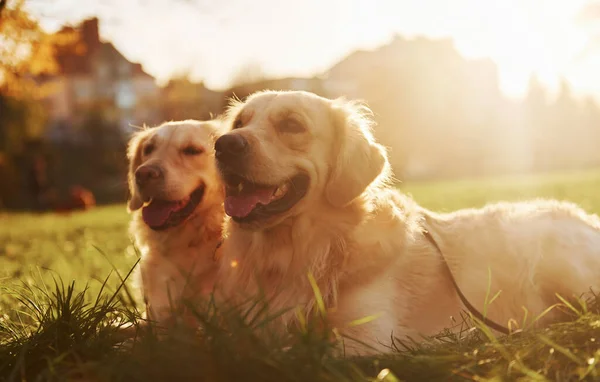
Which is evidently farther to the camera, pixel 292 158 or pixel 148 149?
pixel 148 149

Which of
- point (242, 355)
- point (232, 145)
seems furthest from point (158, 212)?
point (242, 355)

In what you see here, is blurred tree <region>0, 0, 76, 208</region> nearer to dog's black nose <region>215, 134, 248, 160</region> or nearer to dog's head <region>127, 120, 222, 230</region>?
dog's head <region>127, 120, 222, 230</region>

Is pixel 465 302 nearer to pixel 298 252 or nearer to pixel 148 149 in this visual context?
pixel 298 252

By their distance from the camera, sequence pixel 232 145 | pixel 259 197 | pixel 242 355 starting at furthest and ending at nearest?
pixel 259 197, pixel 232 145, pixel 242 355

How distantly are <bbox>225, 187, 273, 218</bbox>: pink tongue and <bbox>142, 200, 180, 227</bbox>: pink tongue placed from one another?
3.84 ft

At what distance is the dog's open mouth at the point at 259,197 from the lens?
3.22m

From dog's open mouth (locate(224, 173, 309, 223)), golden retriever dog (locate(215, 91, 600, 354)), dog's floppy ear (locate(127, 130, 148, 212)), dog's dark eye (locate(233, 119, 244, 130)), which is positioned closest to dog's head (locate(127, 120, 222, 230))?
dog's floppy ear (locate(127, 130, 148, 212))

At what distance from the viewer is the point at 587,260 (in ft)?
12.4

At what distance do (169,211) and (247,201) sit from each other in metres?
1.30

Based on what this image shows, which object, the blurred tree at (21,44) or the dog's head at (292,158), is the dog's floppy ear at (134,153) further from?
the blurred tree at (21,44)

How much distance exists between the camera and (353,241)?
3.28 metres

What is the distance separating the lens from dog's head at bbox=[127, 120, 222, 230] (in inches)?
168

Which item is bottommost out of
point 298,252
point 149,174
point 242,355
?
point 298,252

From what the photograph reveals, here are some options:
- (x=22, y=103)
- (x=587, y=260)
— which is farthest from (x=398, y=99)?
(x=587, y=260)
